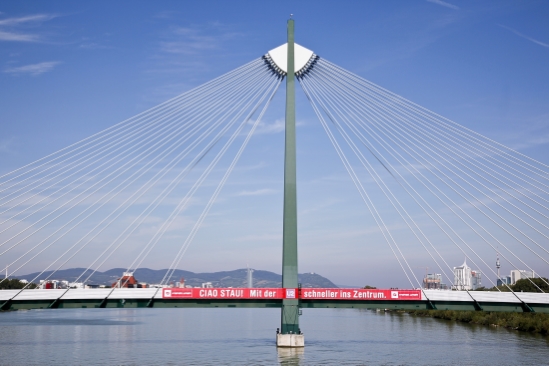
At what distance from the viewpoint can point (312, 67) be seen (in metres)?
43.8

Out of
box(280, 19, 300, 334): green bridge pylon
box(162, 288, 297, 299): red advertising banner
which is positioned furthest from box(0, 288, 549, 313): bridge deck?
box(280, 19, 300, 334): green bridge pylon

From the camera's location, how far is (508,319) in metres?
68.5

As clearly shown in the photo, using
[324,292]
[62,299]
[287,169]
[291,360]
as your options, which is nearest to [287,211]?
[287,169]

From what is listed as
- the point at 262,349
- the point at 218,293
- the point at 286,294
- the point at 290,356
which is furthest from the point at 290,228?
the point at 262,349

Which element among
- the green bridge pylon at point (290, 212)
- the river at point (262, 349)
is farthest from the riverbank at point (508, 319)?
the green bridge pylon at point (290, 212)

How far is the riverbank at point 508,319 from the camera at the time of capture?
60.1 m

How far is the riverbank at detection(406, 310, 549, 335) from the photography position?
197 feet

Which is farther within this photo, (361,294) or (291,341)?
(291,341)

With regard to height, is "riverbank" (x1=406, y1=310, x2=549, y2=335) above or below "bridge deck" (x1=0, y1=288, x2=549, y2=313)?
below

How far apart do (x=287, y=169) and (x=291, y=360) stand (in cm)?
1292

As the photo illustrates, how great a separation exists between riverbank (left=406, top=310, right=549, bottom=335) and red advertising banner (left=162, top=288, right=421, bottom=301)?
27.7m

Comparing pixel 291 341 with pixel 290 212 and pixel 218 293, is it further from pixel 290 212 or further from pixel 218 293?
pixel 290 212

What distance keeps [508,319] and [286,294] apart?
3902 cm

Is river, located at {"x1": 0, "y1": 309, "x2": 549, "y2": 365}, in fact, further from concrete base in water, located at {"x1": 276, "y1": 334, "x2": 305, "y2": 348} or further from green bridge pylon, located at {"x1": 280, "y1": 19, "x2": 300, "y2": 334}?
green bridge pylon, located at {"x1": 280, "y1": 19, "x2": 300, "y2": 334}
